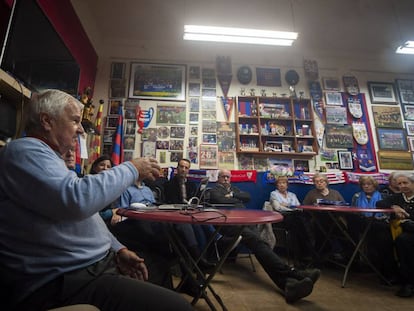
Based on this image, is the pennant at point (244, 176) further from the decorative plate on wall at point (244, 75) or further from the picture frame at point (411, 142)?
the picture frame at point (411, 142)

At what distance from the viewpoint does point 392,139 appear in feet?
13.4

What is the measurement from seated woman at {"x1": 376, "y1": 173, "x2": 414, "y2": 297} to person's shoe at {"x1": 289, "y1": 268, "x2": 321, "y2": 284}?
2.69ft

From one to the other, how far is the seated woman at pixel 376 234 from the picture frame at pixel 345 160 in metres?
1.02

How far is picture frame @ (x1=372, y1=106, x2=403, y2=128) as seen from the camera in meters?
4.18

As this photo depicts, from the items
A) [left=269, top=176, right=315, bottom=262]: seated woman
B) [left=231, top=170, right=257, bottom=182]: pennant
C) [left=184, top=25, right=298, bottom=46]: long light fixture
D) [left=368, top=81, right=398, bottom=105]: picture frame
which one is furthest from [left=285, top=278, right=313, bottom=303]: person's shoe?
[left=368, top=81, right=398, bottom=105]: picture frame

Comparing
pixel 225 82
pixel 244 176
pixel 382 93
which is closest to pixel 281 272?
pixel 244 176

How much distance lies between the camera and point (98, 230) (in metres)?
0.77

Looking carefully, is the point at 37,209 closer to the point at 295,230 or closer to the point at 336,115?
the point at 295,230

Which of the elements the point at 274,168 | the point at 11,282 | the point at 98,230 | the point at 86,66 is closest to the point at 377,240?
the point at 274,168

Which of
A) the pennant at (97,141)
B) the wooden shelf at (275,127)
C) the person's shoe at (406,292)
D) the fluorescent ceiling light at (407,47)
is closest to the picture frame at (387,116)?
the fluorescent ceiling light at (407,47)

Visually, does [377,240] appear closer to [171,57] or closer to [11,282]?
[11,282]

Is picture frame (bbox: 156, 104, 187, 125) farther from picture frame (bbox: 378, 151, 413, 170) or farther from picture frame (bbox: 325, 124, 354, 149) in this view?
picture frame (bbox: 378, 151, 413, 170)

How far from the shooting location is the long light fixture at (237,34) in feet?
10.6

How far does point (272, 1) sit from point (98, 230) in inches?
154
